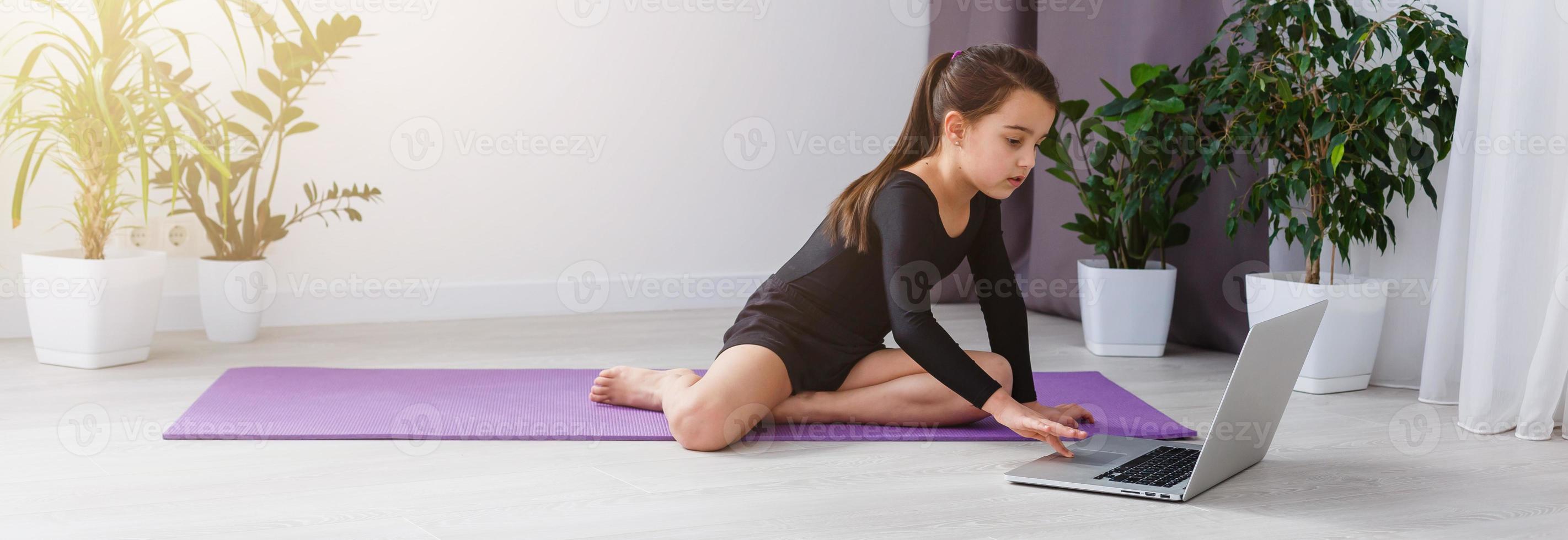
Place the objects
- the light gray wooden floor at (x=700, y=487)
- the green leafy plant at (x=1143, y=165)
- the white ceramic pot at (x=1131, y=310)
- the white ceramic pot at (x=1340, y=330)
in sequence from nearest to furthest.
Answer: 1. the light gray wooden floor at (x=700, y=487)
2. the white ceramic pot at (x=1340, y=330)
3. the green leafy plant at (x=1143, y=165)
4. the white ceramic pot at (x=1131, y=310)

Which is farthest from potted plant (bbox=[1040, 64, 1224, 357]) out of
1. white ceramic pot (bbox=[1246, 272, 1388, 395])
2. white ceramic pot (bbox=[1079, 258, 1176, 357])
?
white ceramic pot (bbox=[1246, 272, 1388, 395])

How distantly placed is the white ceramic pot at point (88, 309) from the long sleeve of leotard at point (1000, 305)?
164cm

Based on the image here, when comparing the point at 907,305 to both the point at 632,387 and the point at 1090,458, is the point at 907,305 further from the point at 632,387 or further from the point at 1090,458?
the point at 632,387

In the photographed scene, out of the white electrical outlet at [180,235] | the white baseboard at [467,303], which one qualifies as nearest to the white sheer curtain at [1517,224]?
the white baseboard at [467,303]

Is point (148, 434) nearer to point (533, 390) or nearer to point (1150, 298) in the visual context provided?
point (533, 390)

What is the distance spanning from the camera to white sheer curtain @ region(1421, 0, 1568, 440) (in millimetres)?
1887

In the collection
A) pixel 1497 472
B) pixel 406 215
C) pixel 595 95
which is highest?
pixel 595 95

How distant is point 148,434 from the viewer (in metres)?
1.79

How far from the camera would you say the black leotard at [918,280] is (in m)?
1.65

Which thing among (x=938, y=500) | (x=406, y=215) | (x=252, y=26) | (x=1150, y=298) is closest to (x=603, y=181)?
(x=406, y=215)

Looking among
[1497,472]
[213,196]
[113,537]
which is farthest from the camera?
[213,196]

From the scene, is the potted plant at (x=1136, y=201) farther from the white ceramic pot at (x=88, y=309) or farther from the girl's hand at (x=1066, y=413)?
the white ceramic pot at (x=88, y=309)

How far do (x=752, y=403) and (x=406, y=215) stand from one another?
1.65 meters

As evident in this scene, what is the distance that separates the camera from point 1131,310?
104 inches
